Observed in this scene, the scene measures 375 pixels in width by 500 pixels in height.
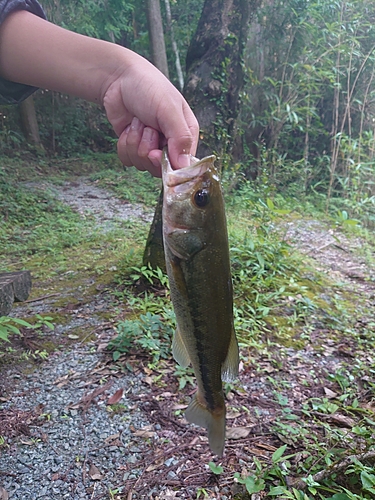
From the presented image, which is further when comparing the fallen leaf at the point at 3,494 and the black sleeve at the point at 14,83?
the fallen leaf at the point at 3,494

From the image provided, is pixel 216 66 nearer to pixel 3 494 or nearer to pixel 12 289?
pixel 12 289

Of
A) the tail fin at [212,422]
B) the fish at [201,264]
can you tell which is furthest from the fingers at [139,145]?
the tail fin at [212,422]

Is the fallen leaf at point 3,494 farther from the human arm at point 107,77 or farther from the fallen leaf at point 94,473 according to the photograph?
the human arm at point 107,77

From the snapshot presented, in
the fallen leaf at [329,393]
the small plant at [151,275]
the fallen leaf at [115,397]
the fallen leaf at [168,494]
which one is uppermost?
the small plant at [151,275]

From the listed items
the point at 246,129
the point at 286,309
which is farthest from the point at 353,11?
the point at 286,309

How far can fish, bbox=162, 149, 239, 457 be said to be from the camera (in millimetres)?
1521

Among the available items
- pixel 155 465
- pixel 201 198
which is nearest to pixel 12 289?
pixel 155 465

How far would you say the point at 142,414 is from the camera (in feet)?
9.43

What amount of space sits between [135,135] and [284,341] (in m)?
2.73

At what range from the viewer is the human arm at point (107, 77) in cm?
184

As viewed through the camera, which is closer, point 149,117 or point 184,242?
point 184,242

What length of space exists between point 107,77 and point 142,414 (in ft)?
7.46

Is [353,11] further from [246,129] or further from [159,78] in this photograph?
[159,78]

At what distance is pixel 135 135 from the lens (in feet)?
6.45
